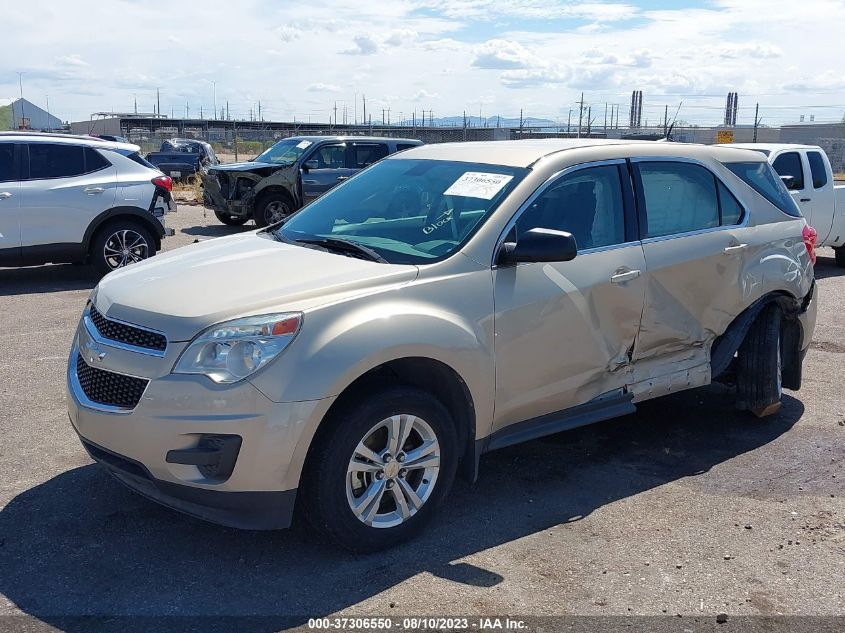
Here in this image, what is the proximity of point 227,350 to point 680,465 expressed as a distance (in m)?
2.89

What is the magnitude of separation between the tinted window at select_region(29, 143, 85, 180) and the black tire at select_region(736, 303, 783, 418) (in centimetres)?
804

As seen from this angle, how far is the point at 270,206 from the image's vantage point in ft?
51.2

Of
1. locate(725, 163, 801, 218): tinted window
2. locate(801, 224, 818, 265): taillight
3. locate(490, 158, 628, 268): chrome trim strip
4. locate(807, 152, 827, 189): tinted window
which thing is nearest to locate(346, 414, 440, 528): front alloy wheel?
locate(490, 158, 628, 268): chrome trim strip

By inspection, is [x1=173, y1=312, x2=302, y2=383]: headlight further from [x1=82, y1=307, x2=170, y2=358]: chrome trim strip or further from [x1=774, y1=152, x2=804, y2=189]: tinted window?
[x1=774, y1=152, x2=804, y2=189]: tinted window

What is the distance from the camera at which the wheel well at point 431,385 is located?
151 inches

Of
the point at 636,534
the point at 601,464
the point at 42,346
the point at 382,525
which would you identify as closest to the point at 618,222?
the point at 601,464

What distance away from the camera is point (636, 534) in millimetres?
4191

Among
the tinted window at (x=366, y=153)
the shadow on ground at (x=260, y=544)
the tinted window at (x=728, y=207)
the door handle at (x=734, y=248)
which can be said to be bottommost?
the shadow on ground at (x=260, y=544)

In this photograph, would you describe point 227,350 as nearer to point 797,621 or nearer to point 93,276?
point 797,621

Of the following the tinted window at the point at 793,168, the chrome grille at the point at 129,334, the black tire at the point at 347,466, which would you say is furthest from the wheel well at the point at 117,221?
the tinted window at the point at 793,168

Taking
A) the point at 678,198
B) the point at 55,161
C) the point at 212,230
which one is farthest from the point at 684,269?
the point at 212,230

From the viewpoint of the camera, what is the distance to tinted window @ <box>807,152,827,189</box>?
1286cm

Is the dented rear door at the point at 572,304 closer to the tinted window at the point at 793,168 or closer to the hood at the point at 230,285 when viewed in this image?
the hood at the point at 230,285

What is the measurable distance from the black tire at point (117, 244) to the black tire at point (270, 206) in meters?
4.71
